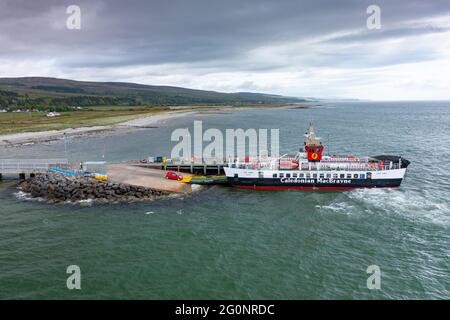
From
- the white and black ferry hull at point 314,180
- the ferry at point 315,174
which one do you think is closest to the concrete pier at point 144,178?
the ferry at point 315,174

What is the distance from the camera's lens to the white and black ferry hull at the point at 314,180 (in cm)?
5903

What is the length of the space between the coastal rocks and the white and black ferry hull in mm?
14602

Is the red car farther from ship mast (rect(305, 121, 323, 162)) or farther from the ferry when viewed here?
ship mast (rect(305, 121, 323, 162))

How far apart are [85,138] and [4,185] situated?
2456 inches

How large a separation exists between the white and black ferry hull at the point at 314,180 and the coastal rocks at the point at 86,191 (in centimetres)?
1460

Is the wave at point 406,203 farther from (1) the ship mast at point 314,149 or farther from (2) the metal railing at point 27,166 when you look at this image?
(2) the metal railing at point 27,166

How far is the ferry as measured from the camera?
59.1 metres

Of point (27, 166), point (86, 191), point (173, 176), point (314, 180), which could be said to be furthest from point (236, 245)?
point (27, 166)

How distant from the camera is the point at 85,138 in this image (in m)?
122

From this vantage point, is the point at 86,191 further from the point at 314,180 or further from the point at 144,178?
the point at 314,180

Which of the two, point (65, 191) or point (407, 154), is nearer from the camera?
point (65, 191)
